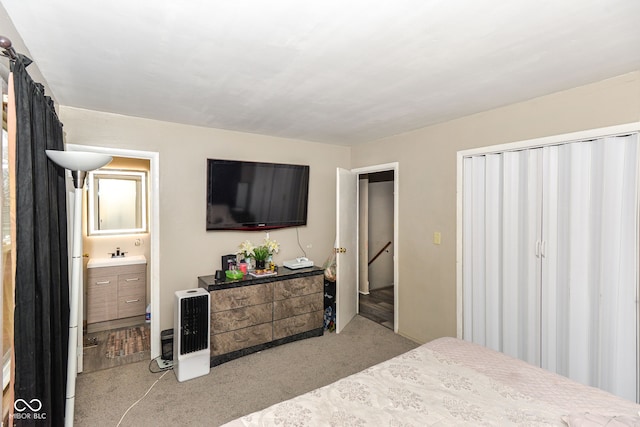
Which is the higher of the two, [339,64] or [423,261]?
[339,64]

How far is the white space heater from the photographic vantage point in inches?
111

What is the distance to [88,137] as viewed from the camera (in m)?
2.95

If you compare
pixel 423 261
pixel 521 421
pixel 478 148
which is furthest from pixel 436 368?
pixel 478 148

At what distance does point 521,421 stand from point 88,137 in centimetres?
377

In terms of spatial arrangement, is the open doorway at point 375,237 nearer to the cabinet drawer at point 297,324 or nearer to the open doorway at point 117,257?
the cabinet drawer at point 297,324

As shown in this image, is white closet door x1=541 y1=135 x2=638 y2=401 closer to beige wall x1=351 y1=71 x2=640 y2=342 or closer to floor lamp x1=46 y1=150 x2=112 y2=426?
beige wall x1=351 y1=71 x2=640 y2=342

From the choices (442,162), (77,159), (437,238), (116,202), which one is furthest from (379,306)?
(77,159)

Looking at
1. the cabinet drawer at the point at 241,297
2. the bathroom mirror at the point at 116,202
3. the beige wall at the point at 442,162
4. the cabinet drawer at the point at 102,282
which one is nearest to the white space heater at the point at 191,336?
the cabinet drawer at the point at 241,297

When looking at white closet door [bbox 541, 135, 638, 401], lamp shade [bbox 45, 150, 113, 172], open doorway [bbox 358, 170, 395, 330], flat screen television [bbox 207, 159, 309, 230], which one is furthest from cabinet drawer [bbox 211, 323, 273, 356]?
white closet door [bbox 541, 135, 638, 401]

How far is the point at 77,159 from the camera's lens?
5.49ft

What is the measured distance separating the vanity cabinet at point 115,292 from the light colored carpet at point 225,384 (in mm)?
1084

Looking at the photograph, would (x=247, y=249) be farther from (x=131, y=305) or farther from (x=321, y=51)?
(x=321, y=51)

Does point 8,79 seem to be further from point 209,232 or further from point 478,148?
point 478,148

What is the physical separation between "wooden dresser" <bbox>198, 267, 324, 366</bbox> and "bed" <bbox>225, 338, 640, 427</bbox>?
1813 millimetres
